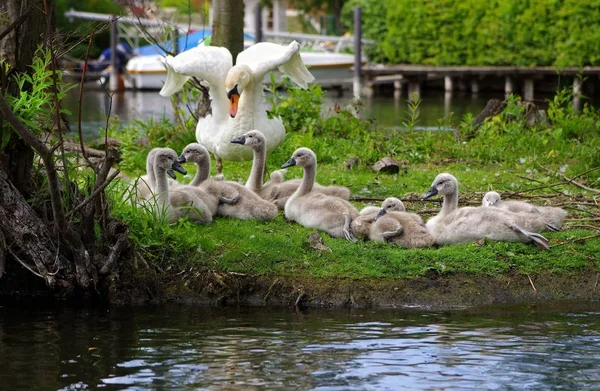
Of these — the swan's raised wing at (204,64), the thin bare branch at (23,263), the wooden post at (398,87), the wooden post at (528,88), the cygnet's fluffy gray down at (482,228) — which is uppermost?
the wooden post at (398,87)

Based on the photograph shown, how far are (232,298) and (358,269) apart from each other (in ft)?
3.30

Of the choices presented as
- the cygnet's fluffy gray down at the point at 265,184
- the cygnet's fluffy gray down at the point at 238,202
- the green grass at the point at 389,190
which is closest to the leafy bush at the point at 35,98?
the green grass at the point at 389,190

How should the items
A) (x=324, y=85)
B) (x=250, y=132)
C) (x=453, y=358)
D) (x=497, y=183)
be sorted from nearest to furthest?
(x=453, y=358), (x=250, y=132), (x=497, y=183), (x=324, y=85)

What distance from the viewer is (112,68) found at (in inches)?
1551

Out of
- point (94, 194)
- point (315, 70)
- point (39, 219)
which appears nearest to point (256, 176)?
point (39, 219)

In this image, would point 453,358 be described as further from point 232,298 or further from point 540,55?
point 540,55

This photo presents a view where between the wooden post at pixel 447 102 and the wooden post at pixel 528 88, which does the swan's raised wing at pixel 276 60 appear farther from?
the wooden post at pixel 528 88

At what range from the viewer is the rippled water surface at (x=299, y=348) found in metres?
6.37

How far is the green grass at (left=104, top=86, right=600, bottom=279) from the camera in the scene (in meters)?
8.42

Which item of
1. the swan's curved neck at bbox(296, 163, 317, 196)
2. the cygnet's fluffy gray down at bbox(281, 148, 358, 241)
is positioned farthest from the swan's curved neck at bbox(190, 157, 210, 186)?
the swan's curved neck at bbox(296, 163, 317, 196)

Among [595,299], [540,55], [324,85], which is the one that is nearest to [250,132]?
[595,299]

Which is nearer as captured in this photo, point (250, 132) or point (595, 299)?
point (595, 299)

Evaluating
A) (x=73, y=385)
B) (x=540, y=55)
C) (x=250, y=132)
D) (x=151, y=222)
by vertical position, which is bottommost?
(x=73, y=385)

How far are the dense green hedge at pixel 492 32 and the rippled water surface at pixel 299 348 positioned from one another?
813 inches
